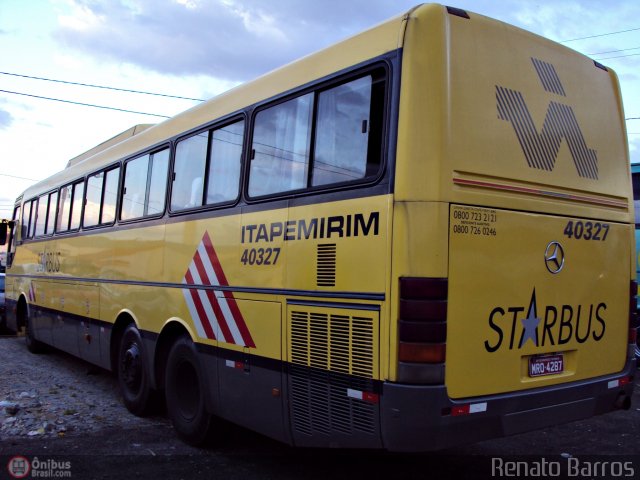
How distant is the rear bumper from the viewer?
3.79 meters

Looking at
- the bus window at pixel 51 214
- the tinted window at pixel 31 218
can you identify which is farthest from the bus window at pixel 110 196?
the tinted window at pixel 31 218

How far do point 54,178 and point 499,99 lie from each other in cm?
917

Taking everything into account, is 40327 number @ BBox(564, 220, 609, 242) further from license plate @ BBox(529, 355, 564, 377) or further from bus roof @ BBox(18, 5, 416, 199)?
bus roof @ BBox(18, 5, 416, 199)

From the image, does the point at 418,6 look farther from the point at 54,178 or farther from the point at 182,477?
the point at 54,178

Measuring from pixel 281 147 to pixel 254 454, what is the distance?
2.83 m

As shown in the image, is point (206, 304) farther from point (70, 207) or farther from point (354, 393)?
point (70, 207)

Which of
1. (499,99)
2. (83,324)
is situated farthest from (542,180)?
(83,324)

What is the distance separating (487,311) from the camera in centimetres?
412

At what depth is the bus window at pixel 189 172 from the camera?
621 centimetres
